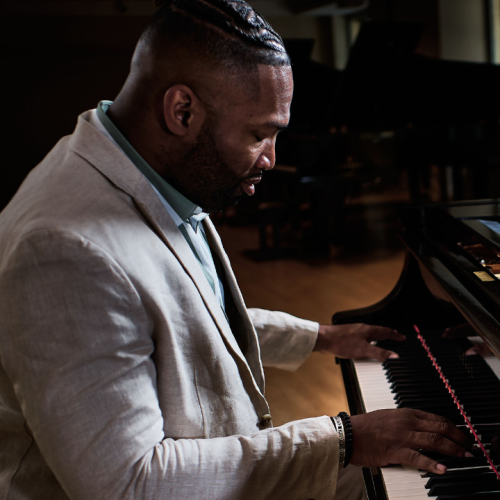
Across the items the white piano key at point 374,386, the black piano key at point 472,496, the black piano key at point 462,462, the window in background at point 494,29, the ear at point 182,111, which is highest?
the window in background at point 494,29

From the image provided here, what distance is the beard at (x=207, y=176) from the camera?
0.98 metres

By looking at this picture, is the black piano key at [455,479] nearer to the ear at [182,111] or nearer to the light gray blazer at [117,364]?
the light gray blazer at [117,364]

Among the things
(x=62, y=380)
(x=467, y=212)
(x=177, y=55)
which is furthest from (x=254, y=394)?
(x=467, y=212)

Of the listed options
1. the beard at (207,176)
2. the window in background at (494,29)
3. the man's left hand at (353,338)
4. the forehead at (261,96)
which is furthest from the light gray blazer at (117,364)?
the window in background at (494,29)

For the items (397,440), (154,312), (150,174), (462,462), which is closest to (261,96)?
(150,174)

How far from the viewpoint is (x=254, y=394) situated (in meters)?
1.04

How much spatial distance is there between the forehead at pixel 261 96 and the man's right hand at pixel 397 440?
57 centimetres

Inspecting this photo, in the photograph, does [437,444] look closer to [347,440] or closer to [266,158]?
[347,440]

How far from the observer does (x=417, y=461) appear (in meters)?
0.94

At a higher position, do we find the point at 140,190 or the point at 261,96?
the point at 261,96

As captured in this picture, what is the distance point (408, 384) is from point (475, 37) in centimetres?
903

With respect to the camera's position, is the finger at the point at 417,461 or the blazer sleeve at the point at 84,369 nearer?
the blazer sleeve at the point at 84,369

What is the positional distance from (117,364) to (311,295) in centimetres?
354

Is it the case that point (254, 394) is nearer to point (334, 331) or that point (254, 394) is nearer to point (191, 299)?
point (191, 299)
